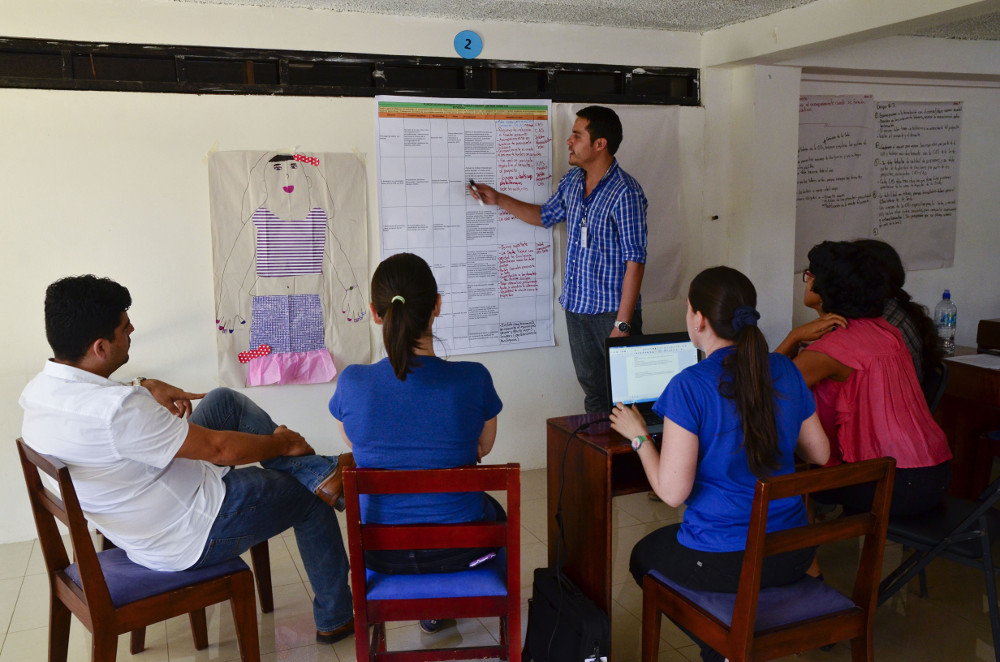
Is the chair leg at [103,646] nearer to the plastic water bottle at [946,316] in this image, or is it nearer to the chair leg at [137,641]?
the chair leg at [137,641]

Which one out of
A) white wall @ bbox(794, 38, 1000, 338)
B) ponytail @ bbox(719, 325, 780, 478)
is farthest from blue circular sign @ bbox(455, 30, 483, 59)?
ponytail @ bbox(719, 325, 780, 478)

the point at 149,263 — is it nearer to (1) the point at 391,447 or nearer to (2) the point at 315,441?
(2) the point at 315,441

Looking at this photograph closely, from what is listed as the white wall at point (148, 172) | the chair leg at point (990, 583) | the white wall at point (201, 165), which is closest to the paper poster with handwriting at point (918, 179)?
the white wall at point (201, 165)

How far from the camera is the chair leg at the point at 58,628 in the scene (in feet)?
6.61

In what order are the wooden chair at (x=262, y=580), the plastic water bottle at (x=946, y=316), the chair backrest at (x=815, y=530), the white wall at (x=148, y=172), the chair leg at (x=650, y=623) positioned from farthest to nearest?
the plastic water bottle at (x=946, y=316), the white wall at (x=148, y=172), the wooden chair at (x=262, y=580), the chair leg at (x=650, y=623), the chair backrest at (x=815, y=530)

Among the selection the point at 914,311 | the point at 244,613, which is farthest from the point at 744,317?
the point at 244,613

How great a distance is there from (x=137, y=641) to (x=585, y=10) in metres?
3.05

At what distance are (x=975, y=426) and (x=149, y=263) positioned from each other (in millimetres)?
3653

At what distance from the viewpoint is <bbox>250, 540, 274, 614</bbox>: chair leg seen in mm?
2566

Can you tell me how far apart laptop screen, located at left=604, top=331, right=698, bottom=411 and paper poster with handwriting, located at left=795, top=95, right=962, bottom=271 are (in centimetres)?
227

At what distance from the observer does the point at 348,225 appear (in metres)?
3.49

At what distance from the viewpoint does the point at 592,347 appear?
3.66 meters

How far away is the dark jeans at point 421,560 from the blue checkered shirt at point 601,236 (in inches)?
73.0

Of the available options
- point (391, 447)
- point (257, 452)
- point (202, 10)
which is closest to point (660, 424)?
point (391, 447)
